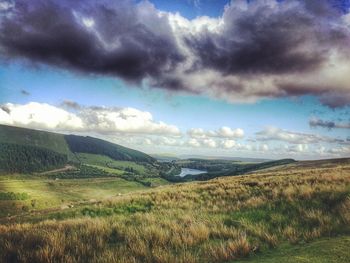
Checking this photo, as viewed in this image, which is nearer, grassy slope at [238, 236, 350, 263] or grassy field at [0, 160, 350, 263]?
grassy slope at [238, 236, 350, 263]

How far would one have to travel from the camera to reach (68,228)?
10.4 metres

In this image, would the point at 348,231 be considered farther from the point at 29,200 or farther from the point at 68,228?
the point at 29,200

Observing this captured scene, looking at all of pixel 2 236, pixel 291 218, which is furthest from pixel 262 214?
pixel 2 236

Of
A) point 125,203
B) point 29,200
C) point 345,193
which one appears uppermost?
point 345,193

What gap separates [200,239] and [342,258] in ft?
12.4

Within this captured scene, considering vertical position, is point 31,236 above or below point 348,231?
below

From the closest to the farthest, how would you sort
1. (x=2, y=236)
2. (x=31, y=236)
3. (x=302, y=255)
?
(x=302, y=255) < (x=31, y=236) < (x=2, y=236)

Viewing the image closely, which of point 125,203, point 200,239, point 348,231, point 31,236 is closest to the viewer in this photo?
point 348,231

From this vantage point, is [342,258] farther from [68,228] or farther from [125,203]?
[125,203]

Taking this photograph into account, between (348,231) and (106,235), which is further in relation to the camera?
(106,235)

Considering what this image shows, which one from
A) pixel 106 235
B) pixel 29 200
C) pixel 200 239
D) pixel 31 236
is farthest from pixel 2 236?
pixel 29 200

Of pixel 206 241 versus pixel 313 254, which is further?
pixel 206 241

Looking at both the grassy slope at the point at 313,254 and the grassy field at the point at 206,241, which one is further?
the grassy field at the point at 206,241

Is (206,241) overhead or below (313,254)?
below
